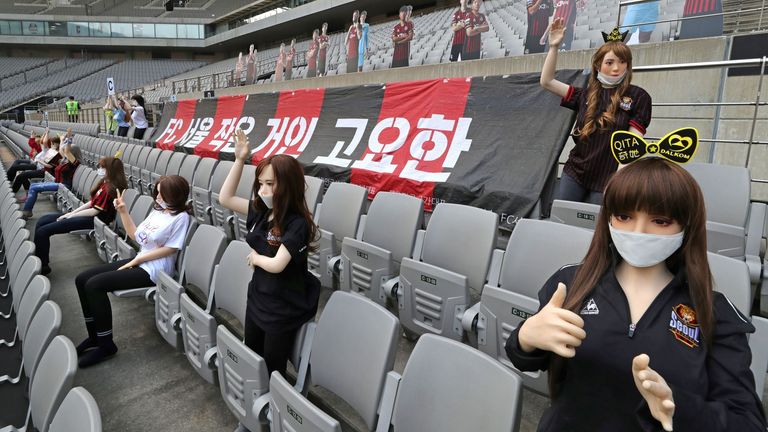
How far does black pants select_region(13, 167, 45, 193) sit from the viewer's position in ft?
22.3

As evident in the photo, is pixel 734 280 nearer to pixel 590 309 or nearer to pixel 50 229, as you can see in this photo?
pixel 590 309

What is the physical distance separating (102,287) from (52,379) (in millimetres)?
1332

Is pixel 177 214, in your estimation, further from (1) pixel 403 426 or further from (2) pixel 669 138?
(2) pixel 669 138

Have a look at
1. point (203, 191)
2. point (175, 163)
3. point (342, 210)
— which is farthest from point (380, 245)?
point (175, 163)

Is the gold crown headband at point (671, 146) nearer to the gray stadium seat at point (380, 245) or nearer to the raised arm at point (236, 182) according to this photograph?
the gray stadium seat at point (380, 245)

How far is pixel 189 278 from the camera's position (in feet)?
9.02

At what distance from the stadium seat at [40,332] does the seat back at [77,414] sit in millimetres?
412

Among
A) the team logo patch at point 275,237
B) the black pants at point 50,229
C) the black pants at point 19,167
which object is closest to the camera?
the team logo patch at point 275,237

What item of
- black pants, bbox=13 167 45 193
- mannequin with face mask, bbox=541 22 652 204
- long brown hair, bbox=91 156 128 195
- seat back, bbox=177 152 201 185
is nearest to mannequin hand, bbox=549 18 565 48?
mannequin with face mask, bbox=541 22 652 204

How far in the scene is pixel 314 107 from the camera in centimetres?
573

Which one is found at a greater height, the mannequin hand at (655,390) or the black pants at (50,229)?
the mannequin hand at (655,390)

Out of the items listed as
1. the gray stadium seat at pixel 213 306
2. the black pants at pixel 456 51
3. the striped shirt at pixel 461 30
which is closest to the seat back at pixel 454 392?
the gray stadium seat at pixel 213 306

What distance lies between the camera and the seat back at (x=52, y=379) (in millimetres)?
1336

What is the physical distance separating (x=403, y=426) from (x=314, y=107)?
16.2 ft
